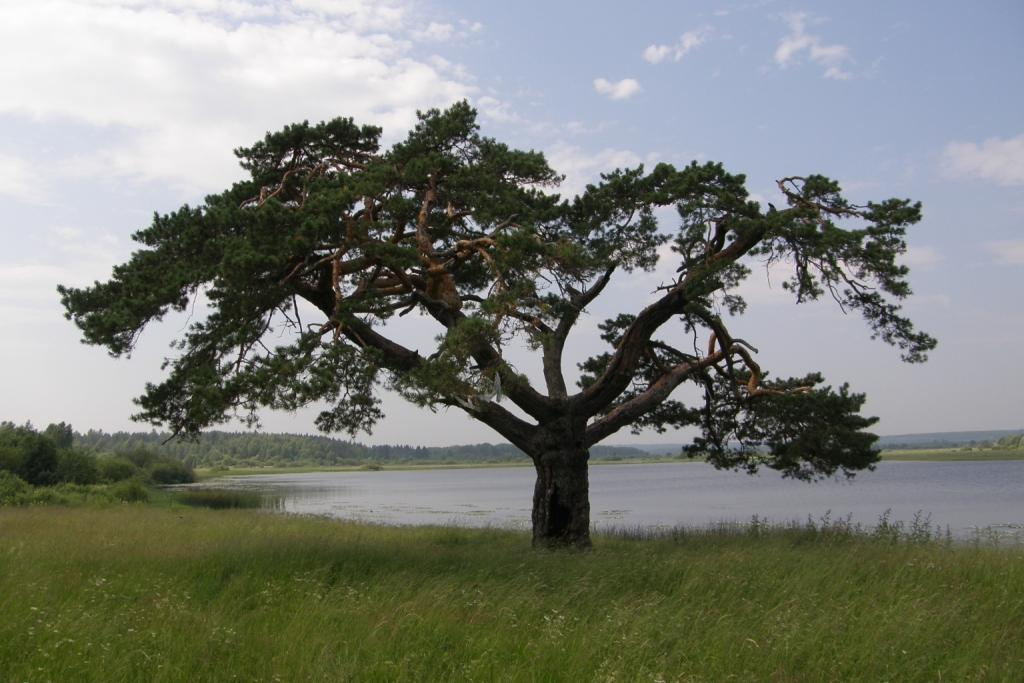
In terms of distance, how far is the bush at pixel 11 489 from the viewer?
25.8m

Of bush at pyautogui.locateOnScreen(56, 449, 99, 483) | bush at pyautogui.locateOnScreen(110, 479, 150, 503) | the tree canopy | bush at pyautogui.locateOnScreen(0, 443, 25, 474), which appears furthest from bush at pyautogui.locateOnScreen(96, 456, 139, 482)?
the tree canopy

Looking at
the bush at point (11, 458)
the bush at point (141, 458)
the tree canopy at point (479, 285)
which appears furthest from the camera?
the bush at point (141, 458)

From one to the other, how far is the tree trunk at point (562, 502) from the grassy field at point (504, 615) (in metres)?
2.32

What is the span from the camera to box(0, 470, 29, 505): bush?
25797 millimetres

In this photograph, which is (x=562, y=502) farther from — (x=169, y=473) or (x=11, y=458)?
(x=169, y=473)

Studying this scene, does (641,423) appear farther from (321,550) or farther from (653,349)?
(321,550)

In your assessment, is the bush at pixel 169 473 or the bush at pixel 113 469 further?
the bush at pixel 169 473

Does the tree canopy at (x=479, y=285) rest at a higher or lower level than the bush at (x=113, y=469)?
higher

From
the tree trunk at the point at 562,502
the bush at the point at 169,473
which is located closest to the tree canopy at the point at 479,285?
the tree trunk at the point at 562,502

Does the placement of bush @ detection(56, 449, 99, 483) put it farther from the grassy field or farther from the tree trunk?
the tree trunk

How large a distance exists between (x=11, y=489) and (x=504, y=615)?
27.9 meters

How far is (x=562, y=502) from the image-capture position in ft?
45.7

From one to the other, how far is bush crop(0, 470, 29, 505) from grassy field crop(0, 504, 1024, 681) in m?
17.8

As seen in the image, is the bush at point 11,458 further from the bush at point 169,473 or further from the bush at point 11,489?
the bush at point 169,473
